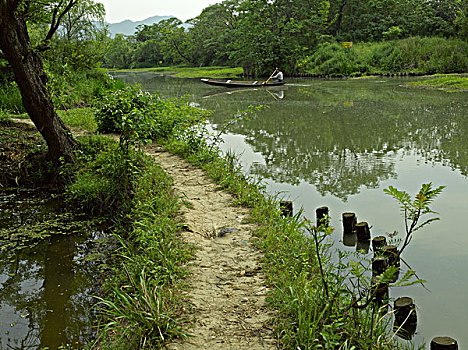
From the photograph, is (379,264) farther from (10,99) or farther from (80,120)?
(10,99)

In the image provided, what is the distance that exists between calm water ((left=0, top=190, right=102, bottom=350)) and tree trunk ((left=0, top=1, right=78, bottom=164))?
1295 mm

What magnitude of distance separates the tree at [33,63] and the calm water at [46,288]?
138 cm

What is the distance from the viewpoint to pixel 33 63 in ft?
22.3

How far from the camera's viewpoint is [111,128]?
9.34 metres

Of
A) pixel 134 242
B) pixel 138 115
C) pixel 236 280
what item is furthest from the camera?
pixel 138 115

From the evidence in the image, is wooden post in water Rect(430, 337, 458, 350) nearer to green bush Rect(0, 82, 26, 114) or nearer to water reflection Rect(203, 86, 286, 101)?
green bush Rect(0, 82, 26, 114)

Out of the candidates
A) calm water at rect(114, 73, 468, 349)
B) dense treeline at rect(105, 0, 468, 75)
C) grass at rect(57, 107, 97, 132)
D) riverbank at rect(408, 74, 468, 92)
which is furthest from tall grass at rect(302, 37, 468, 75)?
grass at rect(57, 107, 97, 132)

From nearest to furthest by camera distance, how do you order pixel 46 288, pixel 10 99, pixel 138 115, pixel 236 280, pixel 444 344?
pixel 444 344 < pixel 236 280 < pixel 46 288 < pixel 138 115 < pixel 10 99

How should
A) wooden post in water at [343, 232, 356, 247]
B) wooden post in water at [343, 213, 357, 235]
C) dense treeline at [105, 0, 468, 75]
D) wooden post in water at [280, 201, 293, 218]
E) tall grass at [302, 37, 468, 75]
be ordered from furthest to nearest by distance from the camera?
dense treeline at [105, 0, 468, 75]
tall grass at [302, 37, 468, 75]
wooden post in water at [280, 201, 293, 218]
wooden post in water at [343, 213, 357, 235]
wooden post in water at [343, 232, 356, 247]

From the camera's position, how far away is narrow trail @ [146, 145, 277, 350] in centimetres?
304

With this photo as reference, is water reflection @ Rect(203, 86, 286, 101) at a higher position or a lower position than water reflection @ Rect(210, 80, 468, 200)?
higher

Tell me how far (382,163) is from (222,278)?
18.7 feet

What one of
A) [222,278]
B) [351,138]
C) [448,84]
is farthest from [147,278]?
[448,84]

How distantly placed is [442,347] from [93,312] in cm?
306
